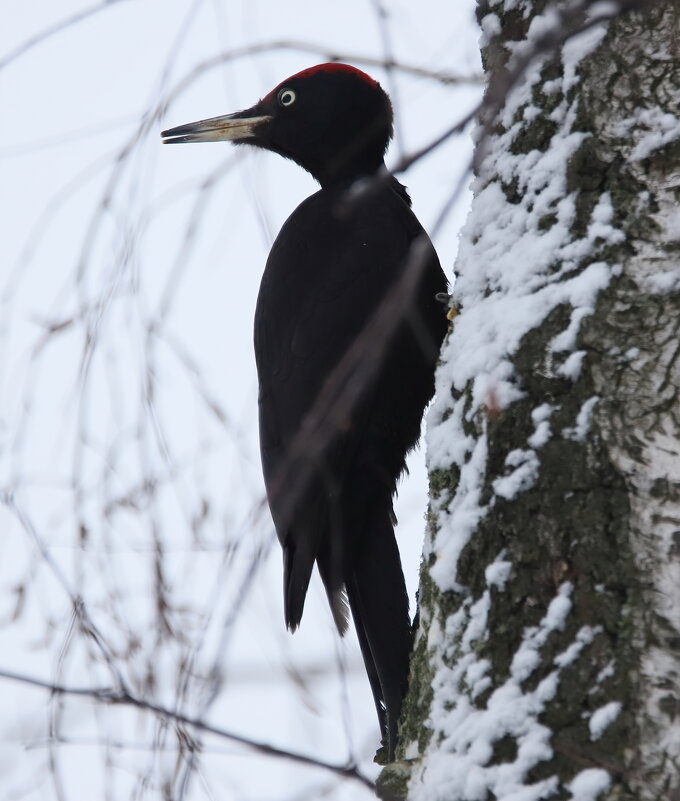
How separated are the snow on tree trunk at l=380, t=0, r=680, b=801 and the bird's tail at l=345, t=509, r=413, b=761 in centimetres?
42

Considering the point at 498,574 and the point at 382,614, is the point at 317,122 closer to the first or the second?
the point at 382,614

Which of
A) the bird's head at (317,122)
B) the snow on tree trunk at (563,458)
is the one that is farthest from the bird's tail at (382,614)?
the bird's head at (317,122)

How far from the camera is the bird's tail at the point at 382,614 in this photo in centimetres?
234

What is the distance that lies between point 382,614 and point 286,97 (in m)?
1.77

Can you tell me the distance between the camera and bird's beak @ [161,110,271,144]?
3279 millimetres

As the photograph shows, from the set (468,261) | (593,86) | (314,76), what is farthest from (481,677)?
(314,76)

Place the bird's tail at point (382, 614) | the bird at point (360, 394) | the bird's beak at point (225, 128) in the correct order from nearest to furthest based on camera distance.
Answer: the bird's tail at point (382, 614), the bird at point (360, 394), the bird's beak at point (225, 128)

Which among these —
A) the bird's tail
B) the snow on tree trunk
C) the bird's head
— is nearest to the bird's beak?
the bird's head

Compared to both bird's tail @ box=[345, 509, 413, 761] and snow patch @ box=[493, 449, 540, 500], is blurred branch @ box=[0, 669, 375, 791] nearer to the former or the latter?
snow patch @ box=[493, 449, 540, 500]

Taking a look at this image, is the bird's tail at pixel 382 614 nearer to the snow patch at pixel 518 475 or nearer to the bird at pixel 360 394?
the bird at pixel 360 394

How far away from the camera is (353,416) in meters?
2.61

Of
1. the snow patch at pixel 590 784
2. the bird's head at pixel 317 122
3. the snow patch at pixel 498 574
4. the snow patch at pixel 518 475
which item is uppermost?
the bird's head at pixel 317 122

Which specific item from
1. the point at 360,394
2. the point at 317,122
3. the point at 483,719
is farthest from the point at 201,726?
the point at 317,122

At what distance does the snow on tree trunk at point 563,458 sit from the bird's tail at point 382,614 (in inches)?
16.4
